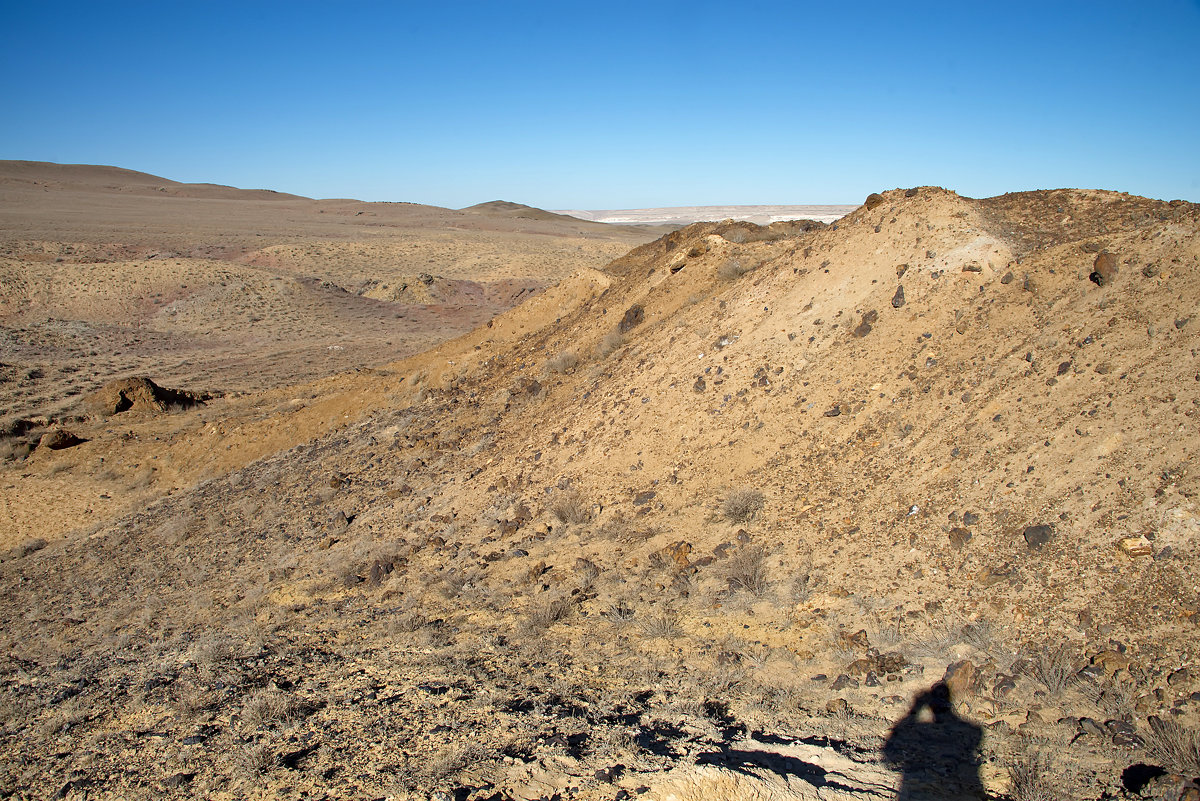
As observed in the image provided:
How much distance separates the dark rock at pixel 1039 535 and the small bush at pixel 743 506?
2259mm

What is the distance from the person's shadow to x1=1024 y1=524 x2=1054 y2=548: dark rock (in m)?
1.42

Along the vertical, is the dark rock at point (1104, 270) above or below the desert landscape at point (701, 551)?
above

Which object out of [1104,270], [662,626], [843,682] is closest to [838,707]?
[843,682]

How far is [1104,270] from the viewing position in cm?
656

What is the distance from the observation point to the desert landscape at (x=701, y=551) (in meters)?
4.07

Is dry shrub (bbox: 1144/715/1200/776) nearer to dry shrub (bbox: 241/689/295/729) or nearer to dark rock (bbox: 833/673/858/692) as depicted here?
dark rock (bbox: 833/673/858/692)

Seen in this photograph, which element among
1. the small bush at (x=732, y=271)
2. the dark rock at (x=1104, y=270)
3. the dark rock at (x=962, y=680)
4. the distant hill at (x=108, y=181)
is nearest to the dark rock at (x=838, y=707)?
the dark rock at (x=962, y=680)

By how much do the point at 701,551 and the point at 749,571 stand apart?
678 millimetres

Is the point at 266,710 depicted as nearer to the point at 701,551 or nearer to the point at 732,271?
the point at 701,551

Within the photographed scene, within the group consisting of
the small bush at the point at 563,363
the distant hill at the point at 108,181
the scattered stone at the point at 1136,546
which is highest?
the distant hill at the point at 108,181

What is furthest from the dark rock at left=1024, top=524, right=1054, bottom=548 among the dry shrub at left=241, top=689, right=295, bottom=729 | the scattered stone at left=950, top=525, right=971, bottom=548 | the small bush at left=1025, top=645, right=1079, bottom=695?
the dry shrub at left=241, top=689, right=295, bottom=729

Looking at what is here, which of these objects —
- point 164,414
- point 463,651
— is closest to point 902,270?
point 463,651

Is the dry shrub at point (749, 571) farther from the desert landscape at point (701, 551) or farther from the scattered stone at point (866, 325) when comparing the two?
the scattered stone at point (866, 325)

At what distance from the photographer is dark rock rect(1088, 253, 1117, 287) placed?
6.53 m
